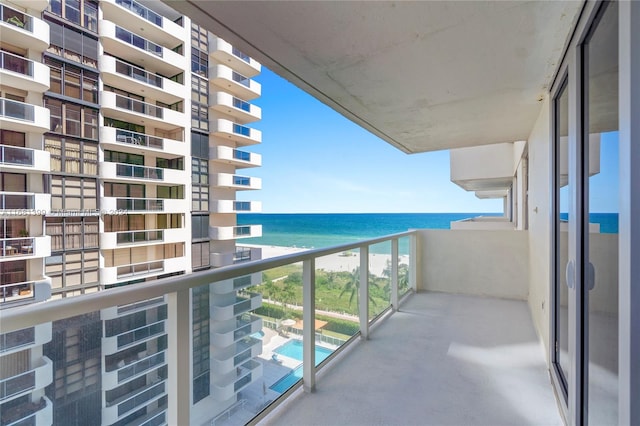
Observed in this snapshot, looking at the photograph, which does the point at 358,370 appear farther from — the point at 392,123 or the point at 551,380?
the point at 392,123

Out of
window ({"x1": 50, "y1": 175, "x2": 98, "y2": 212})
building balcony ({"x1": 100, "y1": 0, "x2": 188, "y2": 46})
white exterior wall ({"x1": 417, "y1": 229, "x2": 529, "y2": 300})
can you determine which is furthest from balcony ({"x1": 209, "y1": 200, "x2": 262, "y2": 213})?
white exterior wall ({"x1": 417, "y1": 229, "x2": 529, "y2": 300})

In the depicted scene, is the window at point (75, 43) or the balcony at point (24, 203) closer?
the balcony at point (24, 203)

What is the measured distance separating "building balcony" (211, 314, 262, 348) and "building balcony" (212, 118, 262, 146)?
15235 mm

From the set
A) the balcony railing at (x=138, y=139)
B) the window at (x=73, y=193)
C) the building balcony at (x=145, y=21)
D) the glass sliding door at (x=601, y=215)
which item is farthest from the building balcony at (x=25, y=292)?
the glass sliding door at (x=601, y=215)

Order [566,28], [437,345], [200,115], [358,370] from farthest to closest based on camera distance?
[200,115], [437,345], [358,370], [566,28]

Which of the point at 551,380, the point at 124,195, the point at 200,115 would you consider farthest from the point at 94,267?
the point at 551,380

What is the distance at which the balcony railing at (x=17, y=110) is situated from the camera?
879 centimetres

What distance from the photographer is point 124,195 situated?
43.3ft

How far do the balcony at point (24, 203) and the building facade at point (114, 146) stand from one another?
0.13 ft

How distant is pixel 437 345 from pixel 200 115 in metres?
15.7

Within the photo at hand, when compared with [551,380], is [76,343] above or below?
above

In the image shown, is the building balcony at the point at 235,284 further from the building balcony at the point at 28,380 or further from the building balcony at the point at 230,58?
the building balcony at the point at 230,58

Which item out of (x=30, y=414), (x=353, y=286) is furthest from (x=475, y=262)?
(x=30, y=414)

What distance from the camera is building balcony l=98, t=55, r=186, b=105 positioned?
38.9ft
